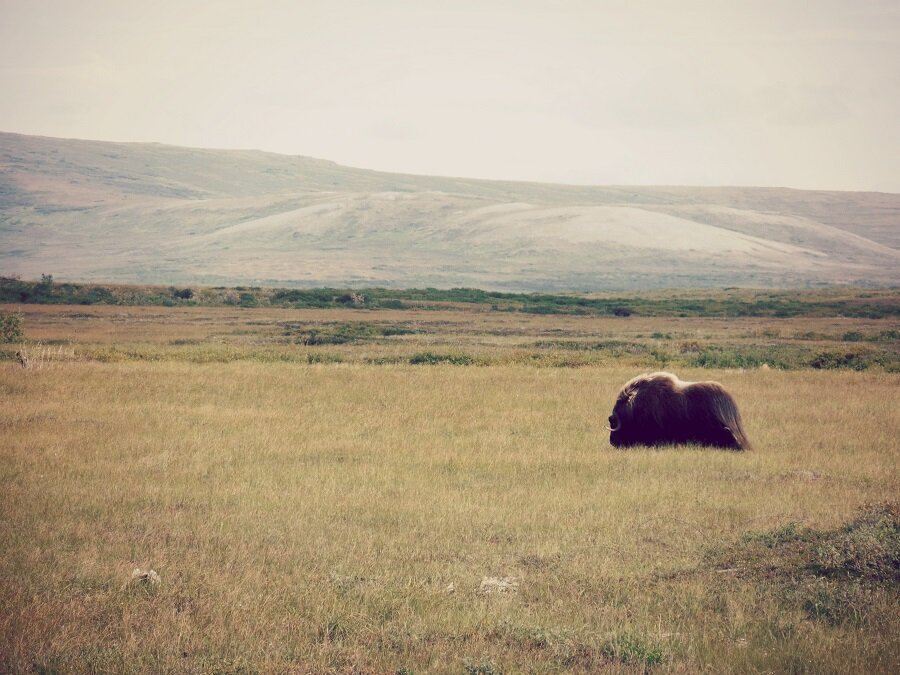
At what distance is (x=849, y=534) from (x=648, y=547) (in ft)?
7.47

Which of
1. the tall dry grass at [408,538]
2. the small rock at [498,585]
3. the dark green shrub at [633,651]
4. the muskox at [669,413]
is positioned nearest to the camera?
the dark green shrub at [633,651]

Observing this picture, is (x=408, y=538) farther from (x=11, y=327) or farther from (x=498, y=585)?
(x=11, y=327)

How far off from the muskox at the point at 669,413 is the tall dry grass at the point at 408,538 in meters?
0.80

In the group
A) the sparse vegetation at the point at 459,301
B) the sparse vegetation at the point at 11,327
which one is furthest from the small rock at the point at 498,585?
Result: the sparse vegetation at the point at 459,301

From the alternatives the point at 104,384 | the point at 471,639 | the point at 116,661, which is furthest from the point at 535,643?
the point at 104,384

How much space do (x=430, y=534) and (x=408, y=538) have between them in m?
0.30

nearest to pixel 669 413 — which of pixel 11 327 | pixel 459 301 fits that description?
pixel 11 327

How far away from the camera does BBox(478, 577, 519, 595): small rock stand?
894 cm

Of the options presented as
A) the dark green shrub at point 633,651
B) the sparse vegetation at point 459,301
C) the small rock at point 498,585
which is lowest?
the sparse vegetation at point 459,301

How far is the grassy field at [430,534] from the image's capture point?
24.9ft

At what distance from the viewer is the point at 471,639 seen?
7734 mm

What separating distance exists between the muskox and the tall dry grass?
2.62ft

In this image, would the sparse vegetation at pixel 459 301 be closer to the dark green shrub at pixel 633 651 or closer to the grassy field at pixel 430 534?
the grassy field at pixel 430 534

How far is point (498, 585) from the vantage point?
9062 mm
